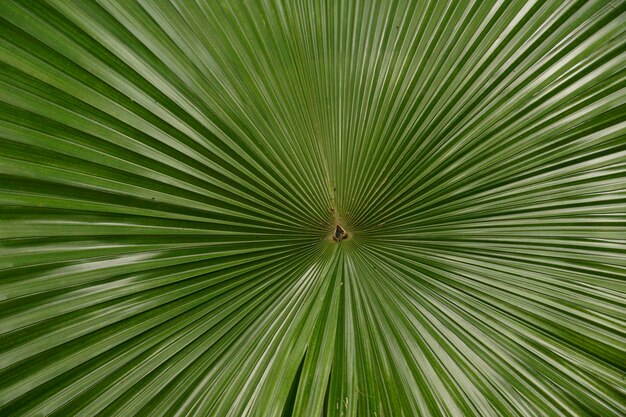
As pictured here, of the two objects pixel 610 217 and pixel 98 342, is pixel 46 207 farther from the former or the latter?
pixel 610 217

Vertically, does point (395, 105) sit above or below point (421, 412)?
above

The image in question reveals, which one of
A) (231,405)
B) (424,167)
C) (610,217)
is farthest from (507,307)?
(231,405)

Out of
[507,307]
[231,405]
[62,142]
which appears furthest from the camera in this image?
[507,307]

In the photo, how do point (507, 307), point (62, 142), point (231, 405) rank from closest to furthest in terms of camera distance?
point (62, 142), point (231, 405), point (507, 307)

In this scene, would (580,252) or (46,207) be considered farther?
(580,252)

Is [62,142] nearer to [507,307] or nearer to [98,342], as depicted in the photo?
[98,342]

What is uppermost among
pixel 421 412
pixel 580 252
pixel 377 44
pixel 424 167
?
pixel 377 44

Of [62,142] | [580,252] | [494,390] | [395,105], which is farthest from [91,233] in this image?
[580,252]
